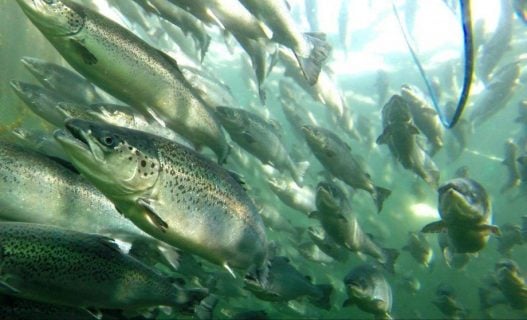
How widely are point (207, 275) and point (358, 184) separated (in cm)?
392

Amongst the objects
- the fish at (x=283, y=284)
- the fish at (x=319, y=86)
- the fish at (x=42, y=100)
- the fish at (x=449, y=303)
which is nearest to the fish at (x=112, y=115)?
the fish at (x=42, y=100)

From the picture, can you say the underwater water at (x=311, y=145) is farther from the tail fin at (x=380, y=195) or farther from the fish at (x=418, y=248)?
the fish at (x=418, y=248)

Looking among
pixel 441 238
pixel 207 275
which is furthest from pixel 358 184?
pixel 207 275

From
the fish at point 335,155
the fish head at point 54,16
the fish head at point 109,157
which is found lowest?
the fish at point 335,155

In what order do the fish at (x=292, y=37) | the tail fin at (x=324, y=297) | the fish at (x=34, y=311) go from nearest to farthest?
the fish at (x=34, y=311) < the fish at (x=292, y=37) < the tail fin at (x=324, y=297)

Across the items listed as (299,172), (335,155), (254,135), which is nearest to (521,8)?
(335,155)

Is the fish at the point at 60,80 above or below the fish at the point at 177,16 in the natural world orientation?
below

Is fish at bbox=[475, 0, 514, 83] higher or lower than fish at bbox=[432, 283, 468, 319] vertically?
higher

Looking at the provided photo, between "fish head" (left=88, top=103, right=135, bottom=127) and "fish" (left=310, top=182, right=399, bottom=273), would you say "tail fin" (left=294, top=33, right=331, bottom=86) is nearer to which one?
"fish" (left=310, top=182, right=399, bottom=273)

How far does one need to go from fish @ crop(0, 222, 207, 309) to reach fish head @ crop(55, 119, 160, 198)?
2.90 feet

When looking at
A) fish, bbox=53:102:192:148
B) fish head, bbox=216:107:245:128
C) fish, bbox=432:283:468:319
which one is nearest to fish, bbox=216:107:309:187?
fish head, bbox=216:107:245:128

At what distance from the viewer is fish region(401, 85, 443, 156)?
707cm

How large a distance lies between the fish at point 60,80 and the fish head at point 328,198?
3523mm

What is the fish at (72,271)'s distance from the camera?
9.66ft
